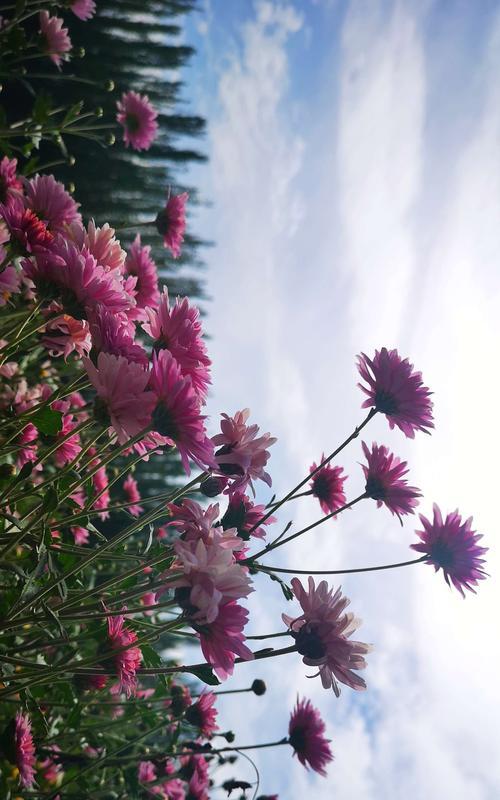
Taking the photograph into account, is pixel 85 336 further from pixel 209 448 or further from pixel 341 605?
pixel 341 605

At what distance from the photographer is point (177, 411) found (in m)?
0.82

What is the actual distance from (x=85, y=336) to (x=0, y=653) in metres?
0.60

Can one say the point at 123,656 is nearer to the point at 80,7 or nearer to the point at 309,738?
the point at 309,738

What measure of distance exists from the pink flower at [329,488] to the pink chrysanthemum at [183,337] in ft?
2.07

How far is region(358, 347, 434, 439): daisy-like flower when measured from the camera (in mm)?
Result: 1305

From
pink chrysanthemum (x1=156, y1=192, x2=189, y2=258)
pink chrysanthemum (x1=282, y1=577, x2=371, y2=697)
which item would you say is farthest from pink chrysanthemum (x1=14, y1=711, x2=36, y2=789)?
pink chrysanthemum (x1=156, y1=192, x2=189, y2=258)

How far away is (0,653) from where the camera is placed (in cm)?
96

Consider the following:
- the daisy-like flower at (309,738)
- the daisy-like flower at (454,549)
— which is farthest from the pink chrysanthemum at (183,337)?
the daisy-like flower at (309,738)

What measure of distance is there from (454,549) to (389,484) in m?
0.22

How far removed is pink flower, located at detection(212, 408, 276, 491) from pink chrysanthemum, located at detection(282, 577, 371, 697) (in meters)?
0.25

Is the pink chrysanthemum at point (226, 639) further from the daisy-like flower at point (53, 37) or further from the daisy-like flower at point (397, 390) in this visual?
the daisy-like flower at point (53, 37)

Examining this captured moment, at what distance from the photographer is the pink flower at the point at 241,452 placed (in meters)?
1.06

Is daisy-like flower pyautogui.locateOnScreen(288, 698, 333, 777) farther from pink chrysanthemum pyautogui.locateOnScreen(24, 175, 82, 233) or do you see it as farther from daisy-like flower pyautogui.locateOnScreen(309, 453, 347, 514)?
pink chrysanthemum pyautogui.locateOnScreen(24, 175, 82, 233)

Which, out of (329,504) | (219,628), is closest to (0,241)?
(219,628)
